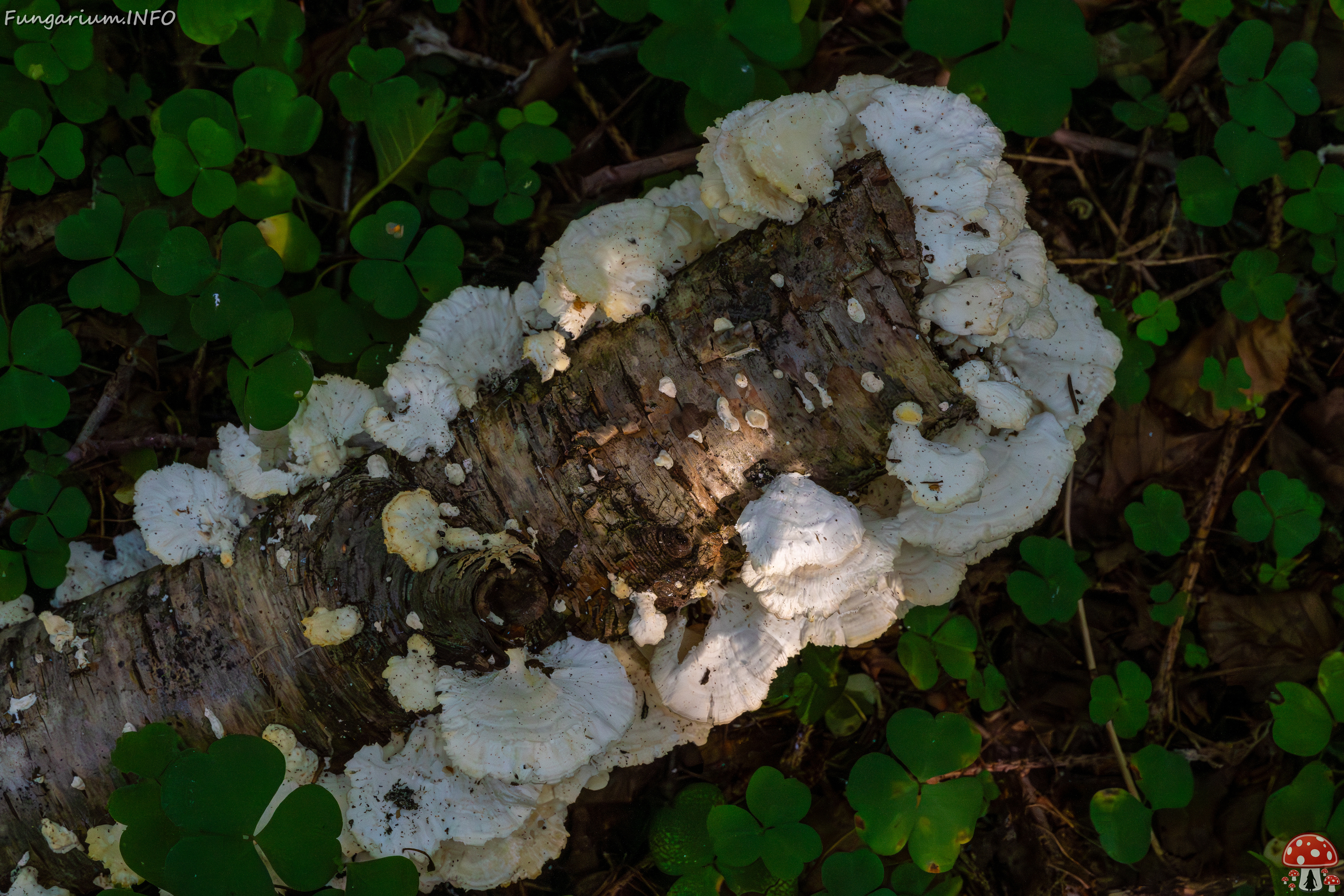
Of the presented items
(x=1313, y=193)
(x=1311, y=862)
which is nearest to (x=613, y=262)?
(x=1313, y=193)

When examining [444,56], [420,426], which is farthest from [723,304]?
[444,56]

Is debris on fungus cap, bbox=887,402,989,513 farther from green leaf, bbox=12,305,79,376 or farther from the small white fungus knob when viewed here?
green leaf, bbox=12,305,79,376

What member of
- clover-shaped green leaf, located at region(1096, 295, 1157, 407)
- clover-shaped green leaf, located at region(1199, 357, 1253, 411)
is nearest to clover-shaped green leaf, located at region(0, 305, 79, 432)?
clover-shaped green leaf, located at region(1096, 295, 1157, 407)

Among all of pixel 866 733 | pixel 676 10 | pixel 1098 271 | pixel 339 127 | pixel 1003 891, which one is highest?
pixel 339 127

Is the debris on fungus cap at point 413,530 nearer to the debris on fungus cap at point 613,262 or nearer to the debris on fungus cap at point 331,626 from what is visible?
the debris on fungus cap at point 331,626

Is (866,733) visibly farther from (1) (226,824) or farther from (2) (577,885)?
(1) (226,824)
